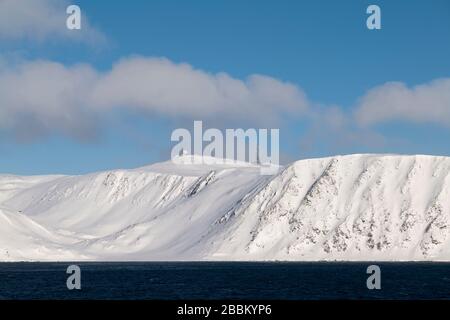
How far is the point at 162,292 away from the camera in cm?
8175

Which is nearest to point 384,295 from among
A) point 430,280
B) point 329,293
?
point 329,293

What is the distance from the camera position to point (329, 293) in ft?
266

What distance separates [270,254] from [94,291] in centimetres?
11944

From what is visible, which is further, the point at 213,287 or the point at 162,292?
the point at 213,287
